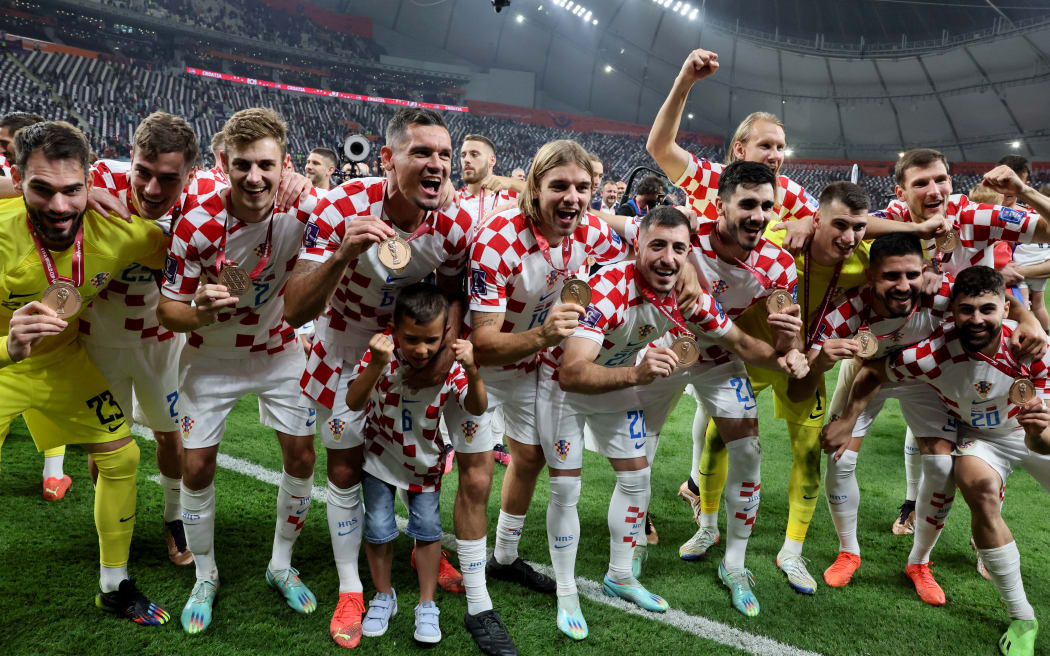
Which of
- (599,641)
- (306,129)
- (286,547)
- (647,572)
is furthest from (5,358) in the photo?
(306,129)

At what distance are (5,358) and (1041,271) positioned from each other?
23.6 feet

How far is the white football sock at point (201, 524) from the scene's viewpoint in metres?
3.21

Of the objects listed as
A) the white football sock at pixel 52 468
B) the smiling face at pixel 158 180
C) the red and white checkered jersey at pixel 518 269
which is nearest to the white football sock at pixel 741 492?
the red and white checkered jersey at pixel 518 269

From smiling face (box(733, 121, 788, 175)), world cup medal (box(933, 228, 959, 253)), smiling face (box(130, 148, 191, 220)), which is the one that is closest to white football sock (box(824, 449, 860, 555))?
world cup medal (box(933, 228, 959, 253))

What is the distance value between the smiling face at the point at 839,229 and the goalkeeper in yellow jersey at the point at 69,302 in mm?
3428

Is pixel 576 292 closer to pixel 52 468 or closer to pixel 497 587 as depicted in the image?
pixel 497 587

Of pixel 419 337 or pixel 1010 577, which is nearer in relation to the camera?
pixel 419 337

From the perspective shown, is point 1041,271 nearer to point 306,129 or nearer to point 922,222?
point 922,222

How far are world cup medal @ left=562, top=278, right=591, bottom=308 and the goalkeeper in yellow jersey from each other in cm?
203

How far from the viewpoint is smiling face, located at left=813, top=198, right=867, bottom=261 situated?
337cm

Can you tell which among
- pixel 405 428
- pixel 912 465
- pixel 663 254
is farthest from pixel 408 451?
pixel 912 465

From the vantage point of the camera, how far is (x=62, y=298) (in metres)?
2.74

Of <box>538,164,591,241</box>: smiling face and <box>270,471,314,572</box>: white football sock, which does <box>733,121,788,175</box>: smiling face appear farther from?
<box>270,471,314,572</box>: white football sock

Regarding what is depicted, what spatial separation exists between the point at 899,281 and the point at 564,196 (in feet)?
6.04
